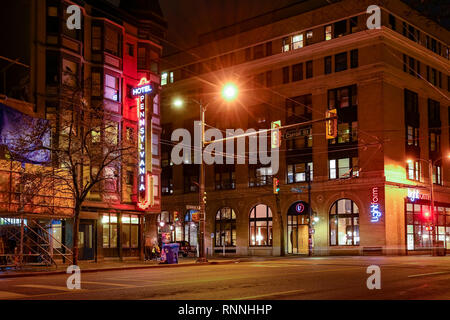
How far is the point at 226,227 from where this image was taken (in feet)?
207

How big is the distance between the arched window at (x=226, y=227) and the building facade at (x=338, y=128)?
0.38ft

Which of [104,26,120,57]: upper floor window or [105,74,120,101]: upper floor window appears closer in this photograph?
[105,74,120,101]: upper floor window

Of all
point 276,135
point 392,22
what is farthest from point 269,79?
point 276,135

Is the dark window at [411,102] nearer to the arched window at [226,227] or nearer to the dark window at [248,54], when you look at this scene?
the dark window at [248,54]

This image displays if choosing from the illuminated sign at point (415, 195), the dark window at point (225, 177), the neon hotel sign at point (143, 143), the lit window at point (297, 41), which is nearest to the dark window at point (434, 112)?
the illuminated sign at point (415, 195)

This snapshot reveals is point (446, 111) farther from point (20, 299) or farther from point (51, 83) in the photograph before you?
point (20, 299)

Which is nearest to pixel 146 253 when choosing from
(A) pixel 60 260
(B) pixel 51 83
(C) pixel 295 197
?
(A) pixel 60 260

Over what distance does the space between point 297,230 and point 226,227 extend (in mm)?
9338

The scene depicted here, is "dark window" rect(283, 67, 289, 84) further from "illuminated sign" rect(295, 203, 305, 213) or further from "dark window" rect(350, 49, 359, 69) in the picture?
"illuminated sign" rect(295, 203, 305, 213)

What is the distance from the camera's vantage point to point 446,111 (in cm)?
6097

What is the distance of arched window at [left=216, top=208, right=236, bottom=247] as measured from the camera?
62.4m

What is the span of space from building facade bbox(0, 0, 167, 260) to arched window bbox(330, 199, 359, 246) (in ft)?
63.2

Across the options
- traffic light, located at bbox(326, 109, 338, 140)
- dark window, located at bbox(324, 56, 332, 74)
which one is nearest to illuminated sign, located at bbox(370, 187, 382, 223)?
dark window, located at bbox(324, 56, 332, 74)

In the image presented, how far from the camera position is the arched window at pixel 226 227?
205 ft
